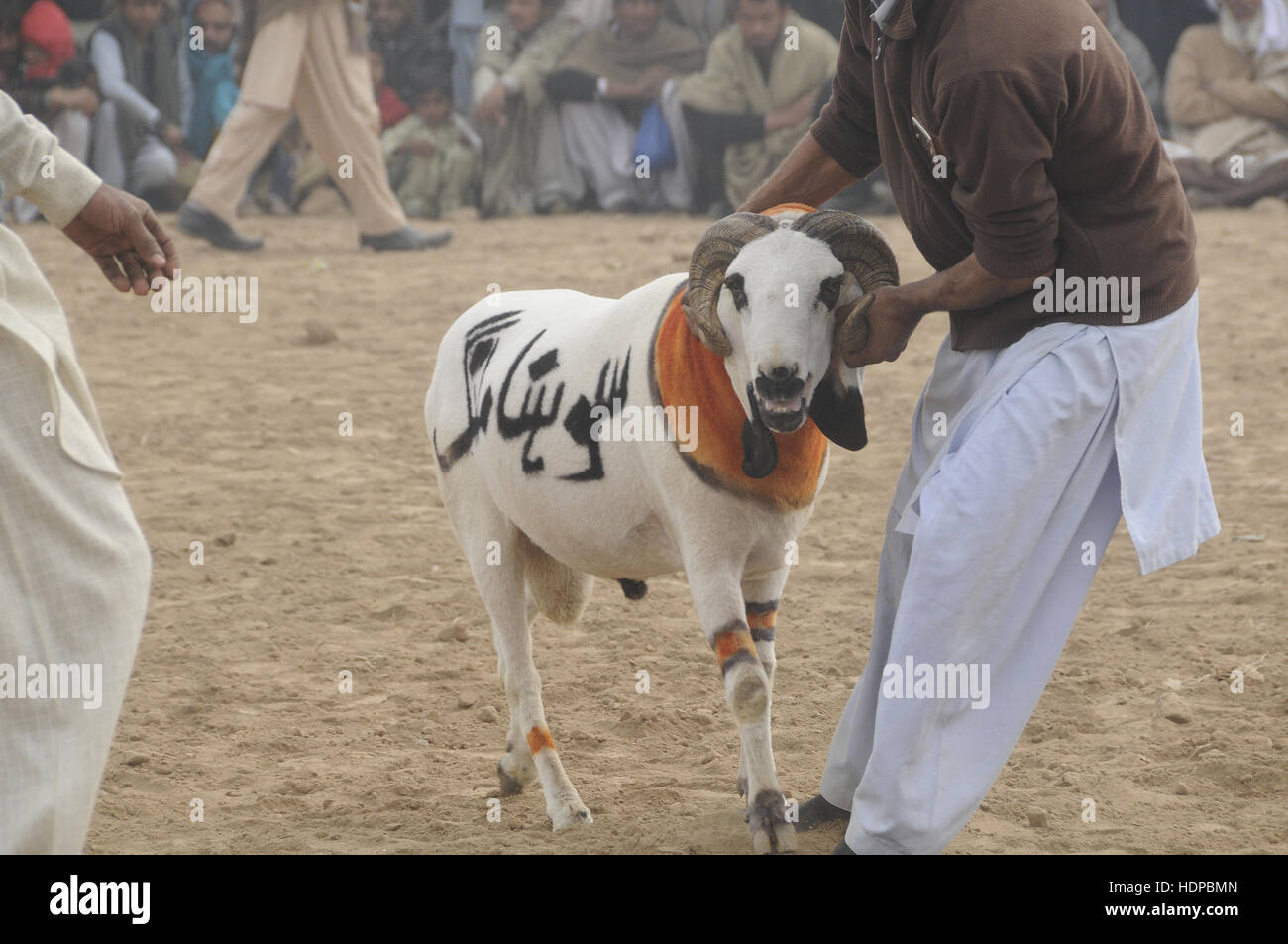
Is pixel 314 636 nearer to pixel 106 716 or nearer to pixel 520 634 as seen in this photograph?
pixel 520 634

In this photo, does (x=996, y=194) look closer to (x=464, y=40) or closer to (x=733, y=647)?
(x=733, y=647)

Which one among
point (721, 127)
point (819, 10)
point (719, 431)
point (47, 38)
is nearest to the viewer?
point (719, 431)

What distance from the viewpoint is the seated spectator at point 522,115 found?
46.7 feet

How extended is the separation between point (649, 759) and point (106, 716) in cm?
172

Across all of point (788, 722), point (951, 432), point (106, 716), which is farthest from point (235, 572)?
point (951, 432)

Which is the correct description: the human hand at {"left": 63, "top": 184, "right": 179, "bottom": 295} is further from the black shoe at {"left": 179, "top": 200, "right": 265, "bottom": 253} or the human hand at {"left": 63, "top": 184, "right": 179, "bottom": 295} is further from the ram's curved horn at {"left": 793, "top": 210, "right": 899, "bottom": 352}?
the black shoe at {"left": 179, "top": 200, "right": 265, "bottom": 253}

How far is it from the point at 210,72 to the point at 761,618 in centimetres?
1172

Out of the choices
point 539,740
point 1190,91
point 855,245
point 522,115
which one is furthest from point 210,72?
point 855,245

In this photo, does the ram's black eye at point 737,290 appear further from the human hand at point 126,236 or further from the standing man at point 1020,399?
the human hand at point 126,236

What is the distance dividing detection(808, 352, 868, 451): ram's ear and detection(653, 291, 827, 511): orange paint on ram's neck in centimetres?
5

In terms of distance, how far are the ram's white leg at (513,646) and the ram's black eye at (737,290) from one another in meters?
1.02

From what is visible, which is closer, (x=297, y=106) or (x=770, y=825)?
(x=770, y=825)

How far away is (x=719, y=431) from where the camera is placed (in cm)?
356

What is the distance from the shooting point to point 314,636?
5344 millimetres
